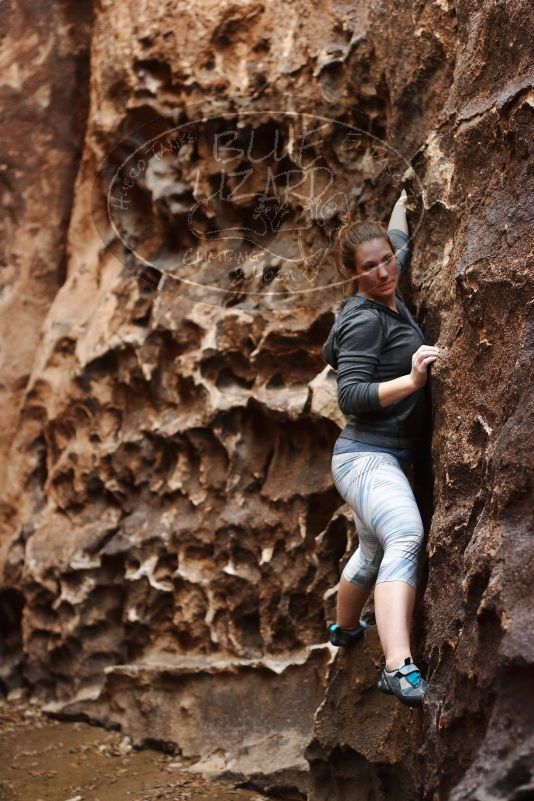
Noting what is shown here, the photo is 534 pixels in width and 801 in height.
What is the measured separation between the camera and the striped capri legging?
2807mm

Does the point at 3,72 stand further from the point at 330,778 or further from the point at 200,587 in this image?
the point at 330,778

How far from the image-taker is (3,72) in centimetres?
514

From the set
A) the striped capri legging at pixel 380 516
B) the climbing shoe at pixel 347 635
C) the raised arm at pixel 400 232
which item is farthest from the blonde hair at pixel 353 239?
the climbing shoe at pixel 347 635

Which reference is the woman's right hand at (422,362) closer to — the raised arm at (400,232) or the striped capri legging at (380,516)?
the striped capri legging at (380,516)

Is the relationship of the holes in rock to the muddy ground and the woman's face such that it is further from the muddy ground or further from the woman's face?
the woman's face

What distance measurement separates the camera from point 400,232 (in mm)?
3428

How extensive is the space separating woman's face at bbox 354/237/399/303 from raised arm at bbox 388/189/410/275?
0.28m

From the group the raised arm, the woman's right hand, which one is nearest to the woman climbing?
the woman's right hand

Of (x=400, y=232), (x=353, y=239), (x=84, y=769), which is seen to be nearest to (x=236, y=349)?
(x=400, y=232)

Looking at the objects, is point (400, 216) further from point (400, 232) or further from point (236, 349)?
point (236, 349)

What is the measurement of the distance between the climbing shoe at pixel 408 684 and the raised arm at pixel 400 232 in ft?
4.16

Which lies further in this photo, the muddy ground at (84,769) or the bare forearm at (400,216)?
the muddy ground at (84,769)

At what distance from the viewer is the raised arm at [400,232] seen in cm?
339

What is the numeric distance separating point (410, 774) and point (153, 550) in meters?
1.74
